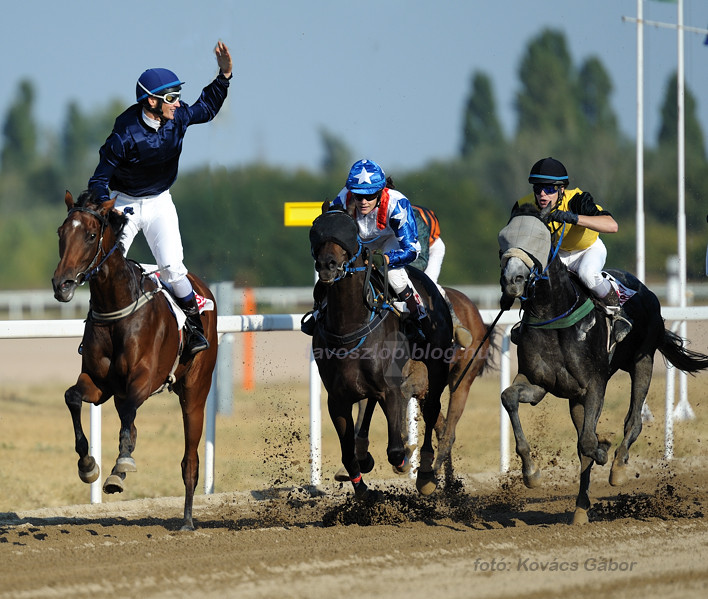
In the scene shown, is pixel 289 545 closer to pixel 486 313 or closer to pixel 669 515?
pixel 669 515

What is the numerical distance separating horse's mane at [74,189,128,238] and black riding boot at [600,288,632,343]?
2721mm

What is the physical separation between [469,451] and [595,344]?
335 centimetres

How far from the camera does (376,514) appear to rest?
5809mm

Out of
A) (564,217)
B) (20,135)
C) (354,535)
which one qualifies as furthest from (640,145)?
(20,135)

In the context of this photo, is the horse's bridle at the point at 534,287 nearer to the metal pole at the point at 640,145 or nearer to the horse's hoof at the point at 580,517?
the horse's hoof at the point at 580,517

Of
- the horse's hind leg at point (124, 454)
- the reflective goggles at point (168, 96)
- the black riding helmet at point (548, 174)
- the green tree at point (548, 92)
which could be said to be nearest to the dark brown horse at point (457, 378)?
the black riding helmet at point (548, 174)

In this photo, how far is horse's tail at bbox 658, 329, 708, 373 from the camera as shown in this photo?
23.2ft

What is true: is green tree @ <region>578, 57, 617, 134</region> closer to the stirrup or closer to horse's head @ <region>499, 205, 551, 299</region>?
the stirrup

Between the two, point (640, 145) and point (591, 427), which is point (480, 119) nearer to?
point (640, 145)

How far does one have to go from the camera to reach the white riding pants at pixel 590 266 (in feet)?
19.8

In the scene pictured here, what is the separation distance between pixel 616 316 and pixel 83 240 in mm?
3019

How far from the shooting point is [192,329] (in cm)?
619

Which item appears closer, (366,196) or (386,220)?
(366,196)

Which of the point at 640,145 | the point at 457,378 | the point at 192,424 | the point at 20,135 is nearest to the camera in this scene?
the point at 192,424
